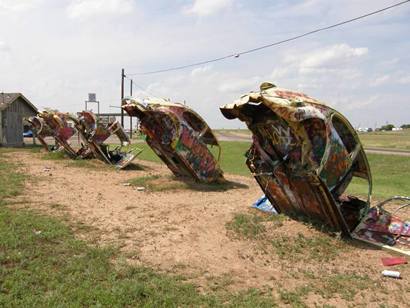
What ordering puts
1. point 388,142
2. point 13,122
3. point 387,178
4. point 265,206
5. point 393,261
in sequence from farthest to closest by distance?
point 388,142 → point 13,122 → point 387,178 → point 265,206 → point 393,261

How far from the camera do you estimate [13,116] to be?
40.3 m

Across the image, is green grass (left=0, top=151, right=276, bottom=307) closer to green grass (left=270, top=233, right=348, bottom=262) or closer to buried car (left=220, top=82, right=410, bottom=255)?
green grass (left=270, top=233, right=348, bottom=262)

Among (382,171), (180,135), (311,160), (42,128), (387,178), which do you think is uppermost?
(311,160)

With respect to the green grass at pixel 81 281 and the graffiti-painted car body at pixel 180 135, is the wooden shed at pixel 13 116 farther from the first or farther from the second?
the green grass at pixel 81 281

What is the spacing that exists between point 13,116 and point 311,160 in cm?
3637

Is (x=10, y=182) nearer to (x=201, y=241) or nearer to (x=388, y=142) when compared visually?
(x=201, y=241)

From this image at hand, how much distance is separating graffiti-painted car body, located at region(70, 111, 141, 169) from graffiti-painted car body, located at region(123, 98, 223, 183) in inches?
274

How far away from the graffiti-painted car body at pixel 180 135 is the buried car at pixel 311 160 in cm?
544

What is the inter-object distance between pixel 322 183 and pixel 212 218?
280 centimetres

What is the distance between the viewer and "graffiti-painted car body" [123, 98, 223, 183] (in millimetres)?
15281

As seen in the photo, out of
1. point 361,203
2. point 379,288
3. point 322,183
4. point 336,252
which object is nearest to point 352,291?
point 379,288

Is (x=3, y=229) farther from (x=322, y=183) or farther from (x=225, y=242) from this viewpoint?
(x=322, y=183)

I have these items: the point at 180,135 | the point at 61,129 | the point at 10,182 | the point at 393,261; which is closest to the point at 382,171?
the point at 180,135

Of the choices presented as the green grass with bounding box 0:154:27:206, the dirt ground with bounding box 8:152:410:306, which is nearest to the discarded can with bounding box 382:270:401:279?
the dirt ground with bounding box 8:152:410:306
